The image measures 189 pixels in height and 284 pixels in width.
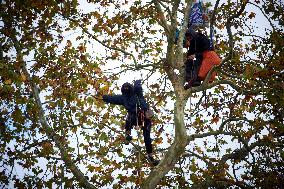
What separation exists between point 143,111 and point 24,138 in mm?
3671

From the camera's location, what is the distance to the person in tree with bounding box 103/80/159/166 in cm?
697

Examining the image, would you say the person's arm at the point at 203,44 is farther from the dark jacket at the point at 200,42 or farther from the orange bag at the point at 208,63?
the orange bag at the point at 208,63

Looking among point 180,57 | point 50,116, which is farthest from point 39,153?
point 180,57

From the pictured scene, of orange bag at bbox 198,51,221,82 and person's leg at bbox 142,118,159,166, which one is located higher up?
orange bag at bbox 198,51,221,82

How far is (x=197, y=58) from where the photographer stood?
688cm

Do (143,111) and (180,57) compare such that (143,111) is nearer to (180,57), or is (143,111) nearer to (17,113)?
(180,57)

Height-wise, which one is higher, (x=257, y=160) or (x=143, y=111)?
(x=143, y=111)

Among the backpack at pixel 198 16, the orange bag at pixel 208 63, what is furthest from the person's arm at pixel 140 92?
the backpack at pixel 198 16

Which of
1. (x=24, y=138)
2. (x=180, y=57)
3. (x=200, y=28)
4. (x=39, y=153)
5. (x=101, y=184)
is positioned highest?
(x=200, y=28)

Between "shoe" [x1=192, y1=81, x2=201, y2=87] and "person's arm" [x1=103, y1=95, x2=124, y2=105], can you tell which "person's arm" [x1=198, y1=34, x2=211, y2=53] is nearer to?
"shoe" [x1=192, y1=81, x2=201, y2=87]

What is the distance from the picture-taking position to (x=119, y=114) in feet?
31.8

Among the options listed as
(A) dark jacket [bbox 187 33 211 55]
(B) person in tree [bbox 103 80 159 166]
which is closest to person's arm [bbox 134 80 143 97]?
(B) person in tree [bbox 103 80 159 166]

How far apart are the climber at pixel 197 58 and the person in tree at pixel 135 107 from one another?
3.65 feet

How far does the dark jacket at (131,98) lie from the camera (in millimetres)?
6984
